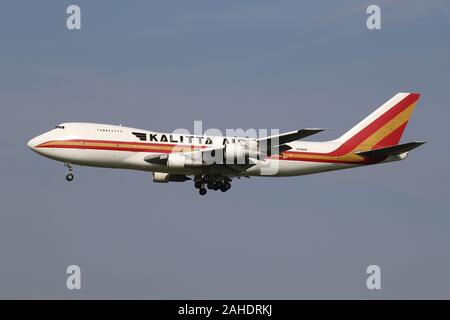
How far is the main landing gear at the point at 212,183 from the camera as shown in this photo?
67750 millimetres

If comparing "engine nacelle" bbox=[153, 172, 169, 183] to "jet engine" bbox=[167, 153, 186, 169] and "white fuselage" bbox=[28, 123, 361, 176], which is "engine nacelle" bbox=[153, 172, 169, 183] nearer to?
"white fuselage" bbox=[28, 123, 361, 176]

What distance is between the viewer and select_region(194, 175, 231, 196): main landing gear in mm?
67750

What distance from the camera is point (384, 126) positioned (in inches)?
2872

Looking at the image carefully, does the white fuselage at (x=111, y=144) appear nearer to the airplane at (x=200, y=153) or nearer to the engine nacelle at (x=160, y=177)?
the airplane at (x=200, y=153)

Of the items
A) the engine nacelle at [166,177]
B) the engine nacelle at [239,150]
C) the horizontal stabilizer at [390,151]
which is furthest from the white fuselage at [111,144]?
the horizontal stabilizer at [390,151]

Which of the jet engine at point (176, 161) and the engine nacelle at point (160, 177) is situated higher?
the jet engine at point (176, 161)

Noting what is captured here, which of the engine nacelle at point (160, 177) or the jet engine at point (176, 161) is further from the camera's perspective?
the engine nacelle at point (160, 177)

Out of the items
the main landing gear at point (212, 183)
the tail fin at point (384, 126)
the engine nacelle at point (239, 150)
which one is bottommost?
the main landing gear at point (212, 183)

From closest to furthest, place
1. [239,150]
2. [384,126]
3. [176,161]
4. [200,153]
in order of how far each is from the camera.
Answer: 1. [239,150]
2. [176,161]
3. [200,153]
4. [384,126]

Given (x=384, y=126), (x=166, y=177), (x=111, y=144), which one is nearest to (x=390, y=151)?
(x=384, y=126)

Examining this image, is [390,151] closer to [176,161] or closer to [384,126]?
[384,126]

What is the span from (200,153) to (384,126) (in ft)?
55.9

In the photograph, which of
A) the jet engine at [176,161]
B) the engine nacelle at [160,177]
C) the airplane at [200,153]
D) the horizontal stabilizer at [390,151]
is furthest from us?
the engine nacelle at [160,177]

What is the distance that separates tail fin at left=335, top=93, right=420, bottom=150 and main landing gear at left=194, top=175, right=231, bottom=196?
10.0 m
